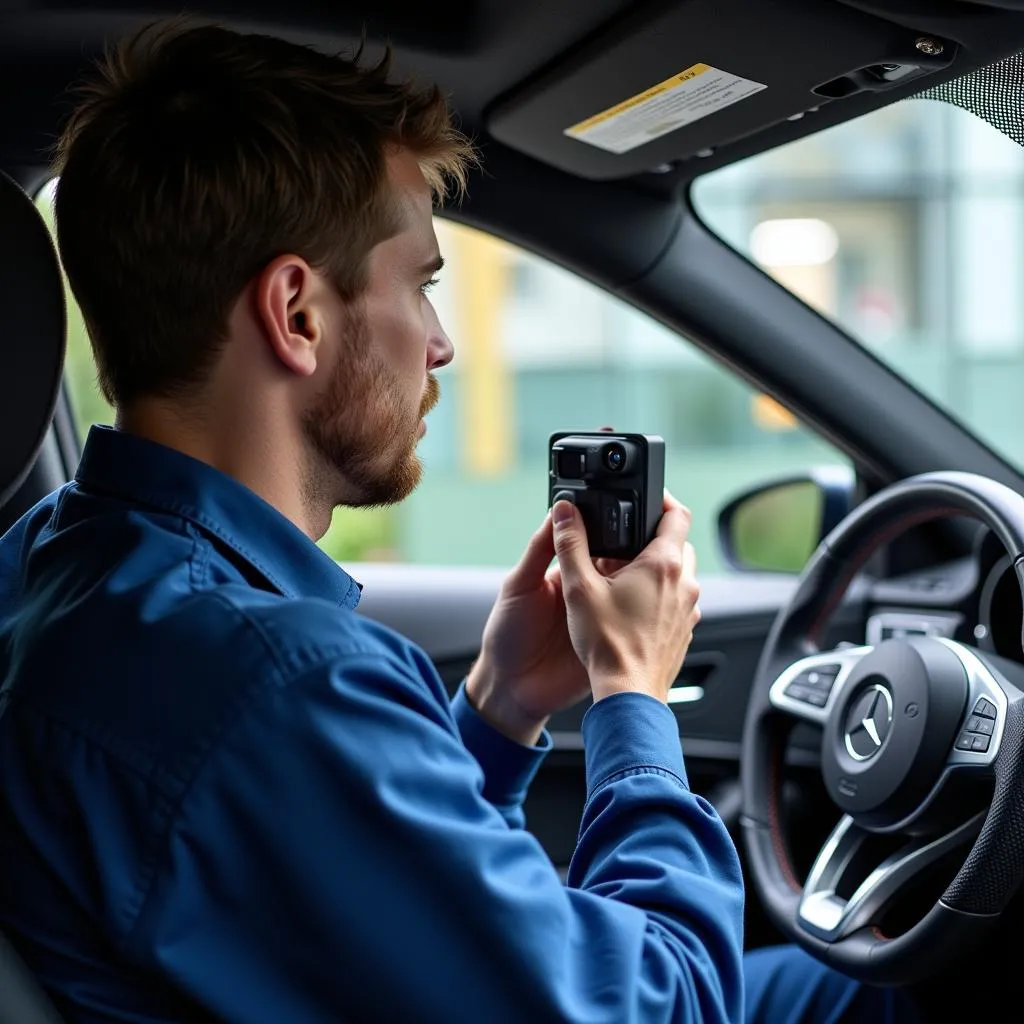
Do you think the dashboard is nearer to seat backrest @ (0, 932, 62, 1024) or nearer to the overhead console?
the overhead console

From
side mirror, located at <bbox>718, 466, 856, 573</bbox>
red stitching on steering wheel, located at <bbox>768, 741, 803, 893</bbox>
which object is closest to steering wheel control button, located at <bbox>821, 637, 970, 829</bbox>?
red stitching on steering wheel, located at <bbox>768, 741, 803, 893</bbox>

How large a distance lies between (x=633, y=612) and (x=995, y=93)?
0.71 m

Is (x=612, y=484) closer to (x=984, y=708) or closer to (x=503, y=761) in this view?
(x=503, y=761)

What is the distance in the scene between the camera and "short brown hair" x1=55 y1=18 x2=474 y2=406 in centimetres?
109

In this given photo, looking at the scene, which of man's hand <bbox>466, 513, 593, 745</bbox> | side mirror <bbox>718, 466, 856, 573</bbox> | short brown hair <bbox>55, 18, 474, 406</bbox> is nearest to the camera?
short brown hair <bbox>55, 18, 474, 406</bbox>

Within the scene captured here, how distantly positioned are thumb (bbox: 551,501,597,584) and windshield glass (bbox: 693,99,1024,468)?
5379 millimetres

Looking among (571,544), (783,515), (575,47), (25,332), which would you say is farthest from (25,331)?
(783,515)

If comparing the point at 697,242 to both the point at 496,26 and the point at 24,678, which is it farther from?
the point at 24,678

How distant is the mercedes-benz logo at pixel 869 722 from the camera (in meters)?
1.60

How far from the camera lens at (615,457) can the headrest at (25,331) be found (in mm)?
572

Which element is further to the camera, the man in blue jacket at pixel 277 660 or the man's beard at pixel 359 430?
the man's beard at pixel 359 430

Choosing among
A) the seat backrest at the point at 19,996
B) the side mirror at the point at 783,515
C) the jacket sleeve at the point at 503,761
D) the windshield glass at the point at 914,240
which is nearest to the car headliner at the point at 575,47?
the side mirror at the point at 783,515

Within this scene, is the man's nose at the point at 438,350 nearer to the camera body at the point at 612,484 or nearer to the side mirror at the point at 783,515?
the camera body at the point at 612,484

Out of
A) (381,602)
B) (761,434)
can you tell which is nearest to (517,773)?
(381,602)
